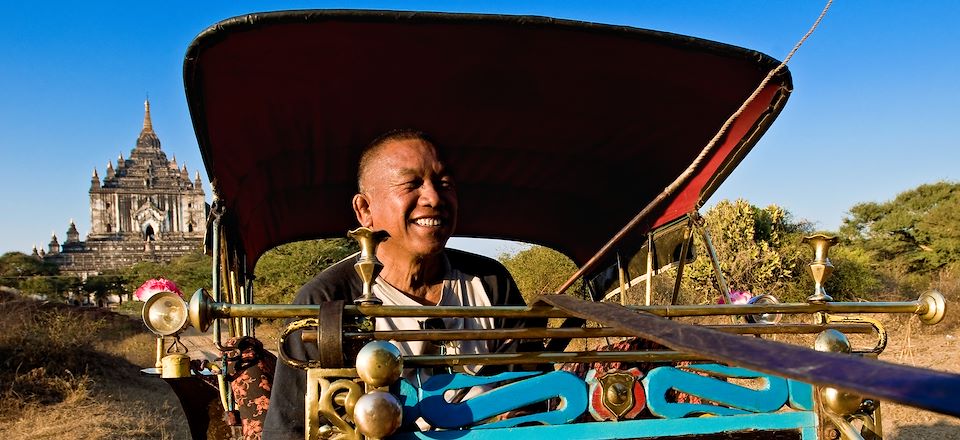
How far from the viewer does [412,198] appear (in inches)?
89.0

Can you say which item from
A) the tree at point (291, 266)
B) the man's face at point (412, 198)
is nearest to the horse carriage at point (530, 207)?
the man's face at point (412, 198)

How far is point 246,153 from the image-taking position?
2.49 meters

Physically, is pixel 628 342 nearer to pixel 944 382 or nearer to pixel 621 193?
pixel 621 193

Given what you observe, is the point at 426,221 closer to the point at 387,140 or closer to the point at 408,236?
the point at 408,236

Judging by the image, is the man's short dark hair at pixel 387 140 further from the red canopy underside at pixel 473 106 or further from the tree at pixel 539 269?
the tree at pixel 539 269

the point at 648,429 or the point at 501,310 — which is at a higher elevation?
the point at 501,310

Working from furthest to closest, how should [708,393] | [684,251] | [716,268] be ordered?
[684,251]
[716,268]
[708,393]

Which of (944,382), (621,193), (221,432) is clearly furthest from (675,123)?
(221,432)

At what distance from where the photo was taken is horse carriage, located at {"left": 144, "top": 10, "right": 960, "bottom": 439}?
1.28m

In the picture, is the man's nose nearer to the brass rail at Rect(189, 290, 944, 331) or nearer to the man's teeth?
the man's teeth

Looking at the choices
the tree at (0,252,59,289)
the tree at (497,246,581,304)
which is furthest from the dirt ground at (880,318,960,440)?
the tree at (0,252,59,289)

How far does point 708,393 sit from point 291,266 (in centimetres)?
2194

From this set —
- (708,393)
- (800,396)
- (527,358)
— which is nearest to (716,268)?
(800,396)

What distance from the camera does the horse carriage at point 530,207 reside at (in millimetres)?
1277
